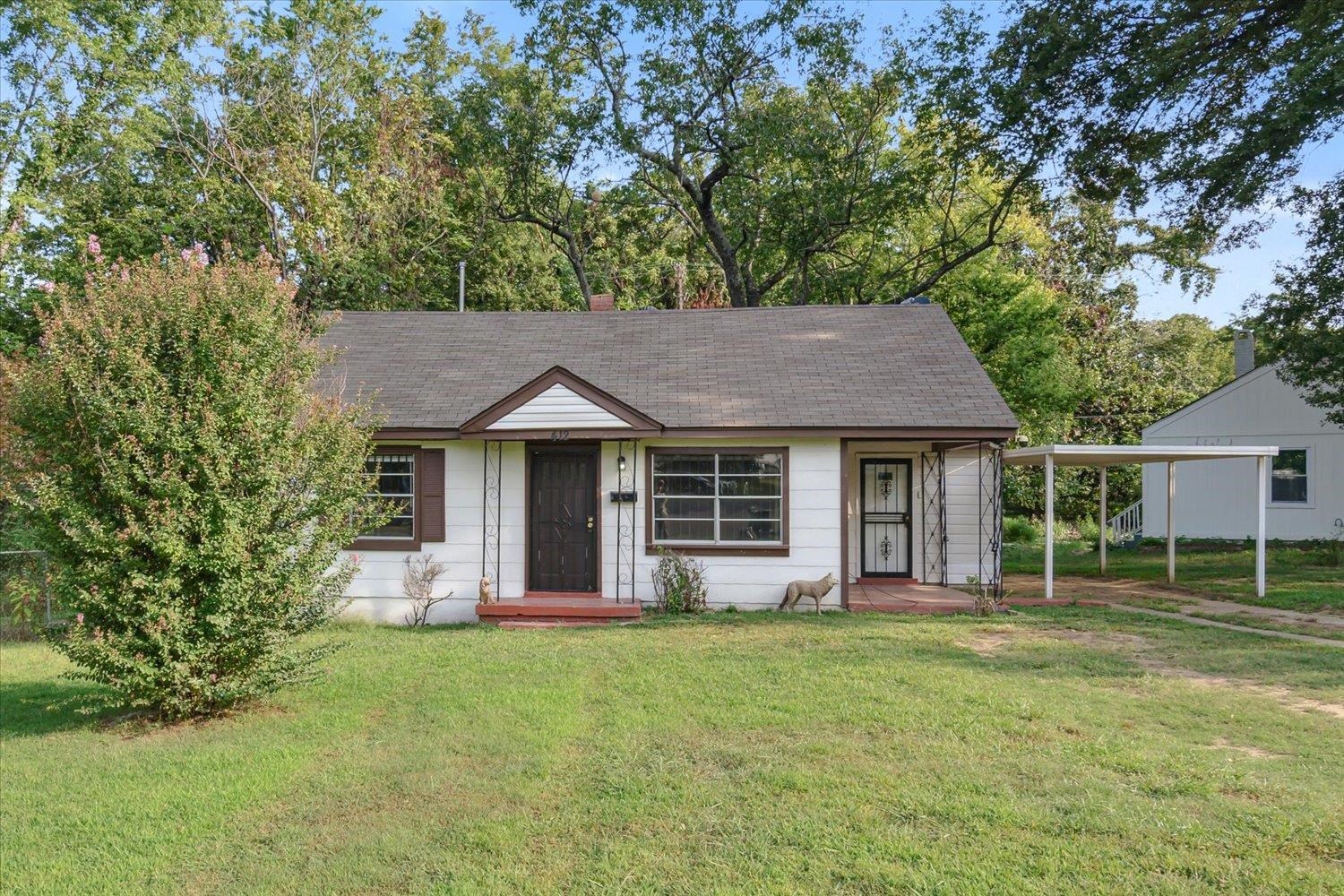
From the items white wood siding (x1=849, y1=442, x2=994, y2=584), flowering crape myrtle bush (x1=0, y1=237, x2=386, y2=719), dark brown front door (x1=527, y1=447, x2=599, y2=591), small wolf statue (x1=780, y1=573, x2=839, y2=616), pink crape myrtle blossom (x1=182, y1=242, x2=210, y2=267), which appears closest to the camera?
flowering crape myrtle bush (x1=0, y1=237, x2=386, y2=719)

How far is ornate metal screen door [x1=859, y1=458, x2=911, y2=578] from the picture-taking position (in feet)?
46.0

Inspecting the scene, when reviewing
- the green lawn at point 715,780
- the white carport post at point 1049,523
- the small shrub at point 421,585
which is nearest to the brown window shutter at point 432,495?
the small shrub at point 421,585

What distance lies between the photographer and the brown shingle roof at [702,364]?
11.9 m

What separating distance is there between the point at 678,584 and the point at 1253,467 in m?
16.6

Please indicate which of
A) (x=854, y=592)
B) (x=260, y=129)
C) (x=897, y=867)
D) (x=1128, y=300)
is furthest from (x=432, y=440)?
(x=1128, y=300)

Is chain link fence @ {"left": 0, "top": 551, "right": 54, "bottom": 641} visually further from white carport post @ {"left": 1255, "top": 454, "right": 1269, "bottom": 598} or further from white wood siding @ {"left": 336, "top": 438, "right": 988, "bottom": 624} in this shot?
white carport post @ {"left": 1255, "top": 454, "right": 1269, "bottom": 598}

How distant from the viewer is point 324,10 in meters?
21.5

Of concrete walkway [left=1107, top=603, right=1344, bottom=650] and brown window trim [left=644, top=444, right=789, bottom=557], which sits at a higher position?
brown window trim [left=644, top=444, right=789, bottom=557]

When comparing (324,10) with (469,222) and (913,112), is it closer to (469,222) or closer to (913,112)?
(469,222)

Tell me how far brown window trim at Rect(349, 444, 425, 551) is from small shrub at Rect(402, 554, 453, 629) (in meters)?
0.19

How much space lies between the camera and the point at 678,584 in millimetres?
11594

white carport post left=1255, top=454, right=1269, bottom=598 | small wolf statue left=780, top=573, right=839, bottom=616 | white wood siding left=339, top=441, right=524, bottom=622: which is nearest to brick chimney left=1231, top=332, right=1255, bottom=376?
white carport post left=1255, top=454, right=1269, bottom=598

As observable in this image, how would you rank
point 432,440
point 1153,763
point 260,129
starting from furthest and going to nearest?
point 260,129
point 432,440
point 1153,763

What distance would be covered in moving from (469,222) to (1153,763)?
23982 millimetres
